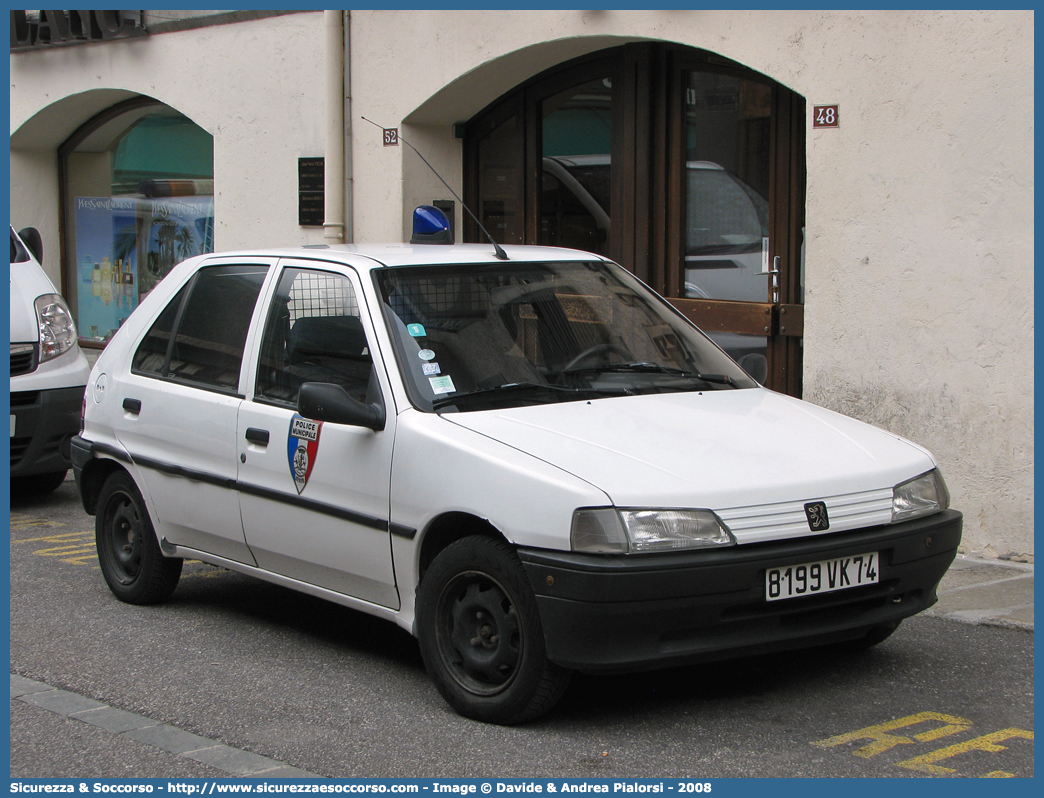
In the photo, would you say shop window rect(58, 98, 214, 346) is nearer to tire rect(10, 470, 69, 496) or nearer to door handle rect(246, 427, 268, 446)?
tire rect(10, 470, 69, 496)

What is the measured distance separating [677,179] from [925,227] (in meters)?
2.44

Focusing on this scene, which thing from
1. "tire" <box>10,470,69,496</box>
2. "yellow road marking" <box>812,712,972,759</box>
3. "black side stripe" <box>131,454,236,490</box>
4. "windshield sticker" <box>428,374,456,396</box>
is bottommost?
"yellow road marking" <box>812,712,972,759</box>

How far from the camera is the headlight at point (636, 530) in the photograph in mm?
4066

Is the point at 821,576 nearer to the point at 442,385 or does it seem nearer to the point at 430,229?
the point at 442,385

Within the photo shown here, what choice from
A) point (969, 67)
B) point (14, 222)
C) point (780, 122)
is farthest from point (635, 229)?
point (14, 222)

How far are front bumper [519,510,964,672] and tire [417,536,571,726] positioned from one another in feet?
0.34

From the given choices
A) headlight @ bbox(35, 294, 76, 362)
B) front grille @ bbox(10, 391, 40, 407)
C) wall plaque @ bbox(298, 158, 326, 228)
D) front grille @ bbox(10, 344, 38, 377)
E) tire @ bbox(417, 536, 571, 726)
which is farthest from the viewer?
wall plaque @ bbox(298, 158, 326, 228)

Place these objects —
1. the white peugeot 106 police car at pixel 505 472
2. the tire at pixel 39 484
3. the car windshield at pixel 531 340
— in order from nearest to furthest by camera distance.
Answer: the white peugeot 106 police car at pixel 505 472
the car windshield at pixel 531 340
the tire at pixel 39 484

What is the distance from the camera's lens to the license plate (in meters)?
4.23

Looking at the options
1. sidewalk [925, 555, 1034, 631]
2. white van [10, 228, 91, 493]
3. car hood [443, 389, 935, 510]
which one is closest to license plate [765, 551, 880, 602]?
car hood [443, 389, 935, 510]

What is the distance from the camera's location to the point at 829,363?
26.2ft

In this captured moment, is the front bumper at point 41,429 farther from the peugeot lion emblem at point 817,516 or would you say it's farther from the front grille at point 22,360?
the peugeot lion emblem at point 817,516

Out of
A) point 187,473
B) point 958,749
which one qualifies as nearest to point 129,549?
point 187,473

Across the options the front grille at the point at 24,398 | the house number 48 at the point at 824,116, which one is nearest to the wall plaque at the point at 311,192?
the front grille at the point at 24,398
